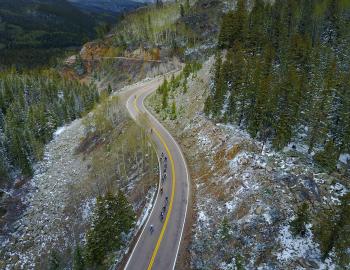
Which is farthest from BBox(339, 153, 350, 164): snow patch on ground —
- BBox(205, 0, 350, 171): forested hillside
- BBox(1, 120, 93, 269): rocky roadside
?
BBox(1, 120, 93, 269): rocky roadside

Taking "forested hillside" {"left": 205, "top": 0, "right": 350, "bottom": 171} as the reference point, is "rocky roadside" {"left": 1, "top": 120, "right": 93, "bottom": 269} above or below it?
below

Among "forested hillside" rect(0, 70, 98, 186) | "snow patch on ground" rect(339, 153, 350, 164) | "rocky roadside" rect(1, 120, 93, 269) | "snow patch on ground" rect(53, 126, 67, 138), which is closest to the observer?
"snow patch on ground" rect(339, 153, 350, 164)

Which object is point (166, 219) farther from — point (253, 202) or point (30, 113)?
point (30, 113)

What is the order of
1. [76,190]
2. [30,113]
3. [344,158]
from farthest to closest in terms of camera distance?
[30,113]
[76,190]
[344,158]

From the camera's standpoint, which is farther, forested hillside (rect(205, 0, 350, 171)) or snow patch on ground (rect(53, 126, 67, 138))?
snow patch on ground (rect(53, 126, 67, 138))

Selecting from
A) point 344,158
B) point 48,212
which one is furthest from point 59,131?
point 344,158

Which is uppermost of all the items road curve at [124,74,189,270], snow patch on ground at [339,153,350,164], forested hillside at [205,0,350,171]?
forested hillside at [205,0,350,171]

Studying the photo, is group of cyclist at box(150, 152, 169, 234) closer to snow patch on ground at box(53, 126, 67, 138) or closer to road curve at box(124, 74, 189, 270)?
road curve at box(124, 74, 189, 270)
